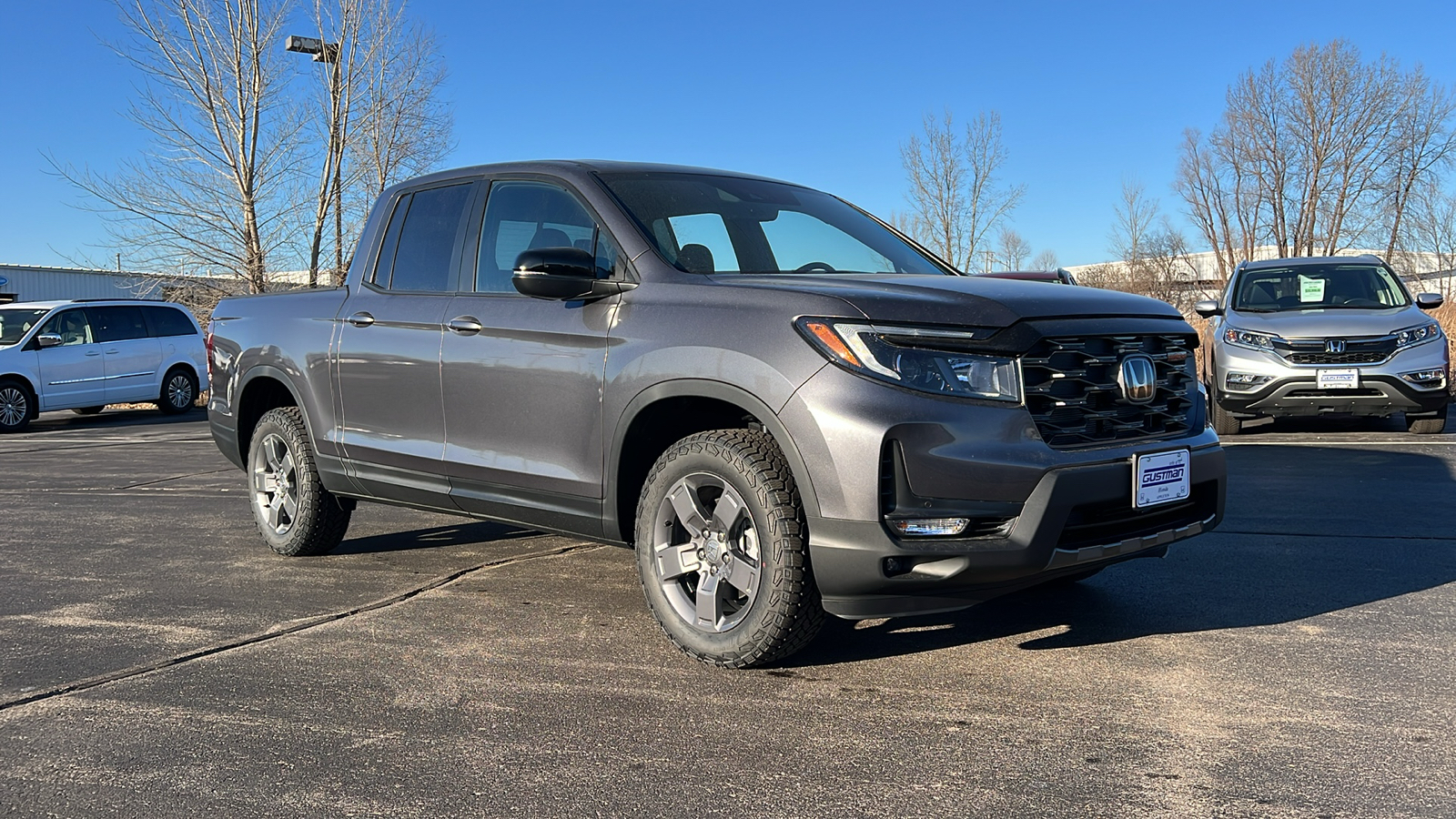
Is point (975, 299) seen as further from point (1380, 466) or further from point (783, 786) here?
point (1380, 466)

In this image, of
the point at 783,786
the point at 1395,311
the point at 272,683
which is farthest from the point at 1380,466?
the point at 272,683

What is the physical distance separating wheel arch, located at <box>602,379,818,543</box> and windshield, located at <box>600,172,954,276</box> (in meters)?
0.51

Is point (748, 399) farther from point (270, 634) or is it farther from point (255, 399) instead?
point (255, 399)

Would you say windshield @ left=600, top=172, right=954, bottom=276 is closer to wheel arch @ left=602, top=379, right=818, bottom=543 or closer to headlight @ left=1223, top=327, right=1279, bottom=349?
wheel arch @ left=602, top=379, right=818, bottom=543

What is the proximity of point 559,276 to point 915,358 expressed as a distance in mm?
1378

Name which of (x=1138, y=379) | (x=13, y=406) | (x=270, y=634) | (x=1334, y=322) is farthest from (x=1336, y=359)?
(x=13, y=406)

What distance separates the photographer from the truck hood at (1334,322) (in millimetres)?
10211

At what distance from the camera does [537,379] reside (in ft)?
14.8

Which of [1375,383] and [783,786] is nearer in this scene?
[783,786]

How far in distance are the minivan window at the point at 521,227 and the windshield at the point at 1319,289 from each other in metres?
8.28

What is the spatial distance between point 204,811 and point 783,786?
1.39 metres

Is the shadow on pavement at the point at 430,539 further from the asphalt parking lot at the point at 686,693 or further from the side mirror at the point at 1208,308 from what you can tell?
the side mirror at the point at 1208,308

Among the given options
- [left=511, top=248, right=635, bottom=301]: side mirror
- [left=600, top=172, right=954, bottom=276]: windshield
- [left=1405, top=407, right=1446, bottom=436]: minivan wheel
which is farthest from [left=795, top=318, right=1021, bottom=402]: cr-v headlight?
[left=1405, top=407, right=1446, bottom=436]: minivan wheel

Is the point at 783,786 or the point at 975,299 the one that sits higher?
the point at 975,299
